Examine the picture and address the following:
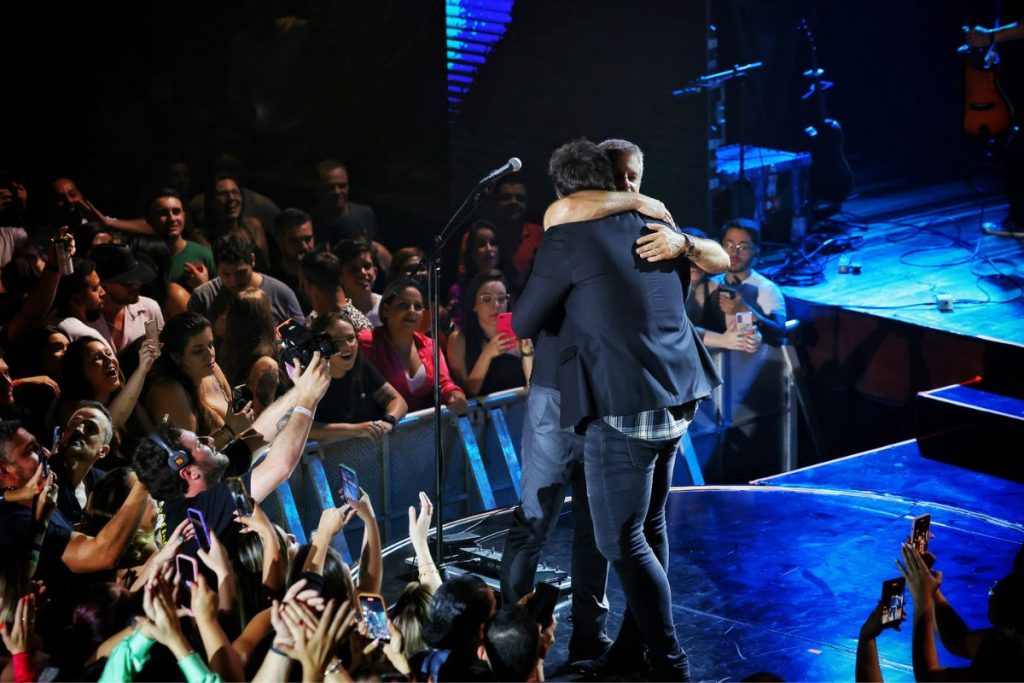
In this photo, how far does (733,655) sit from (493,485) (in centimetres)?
241

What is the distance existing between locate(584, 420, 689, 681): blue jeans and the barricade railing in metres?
1.85

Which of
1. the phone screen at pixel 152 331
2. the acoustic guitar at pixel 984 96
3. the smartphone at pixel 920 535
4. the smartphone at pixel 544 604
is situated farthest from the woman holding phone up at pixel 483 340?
the acoustic guitar at pixel 984 96

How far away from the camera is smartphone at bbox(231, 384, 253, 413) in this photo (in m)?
4.93

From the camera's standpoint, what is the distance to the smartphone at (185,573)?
3.04 metres

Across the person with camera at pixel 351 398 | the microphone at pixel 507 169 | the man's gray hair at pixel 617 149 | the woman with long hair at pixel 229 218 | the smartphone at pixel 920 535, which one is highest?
the man's gray hair at pixel 617 149

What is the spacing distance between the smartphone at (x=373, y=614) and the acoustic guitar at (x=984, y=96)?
6.75 metres

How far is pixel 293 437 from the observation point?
11.9 feet

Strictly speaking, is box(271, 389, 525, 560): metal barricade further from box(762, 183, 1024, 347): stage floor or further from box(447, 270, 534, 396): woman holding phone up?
box(762, 183, 1024, 347): stage floor

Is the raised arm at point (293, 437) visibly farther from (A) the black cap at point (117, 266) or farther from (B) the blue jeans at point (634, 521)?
(A) the black cap at point (117, 266)

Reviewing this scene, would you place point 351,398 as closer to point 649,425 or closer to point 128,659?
point 649,425

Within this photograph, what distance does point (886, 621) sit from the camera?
2873 mm

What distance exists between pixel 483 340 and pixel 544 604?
3051 millimetres

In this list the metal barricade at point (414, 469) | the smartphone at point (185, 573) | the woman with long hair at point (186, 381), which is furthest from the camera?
the metal barricade at point (414, 469)

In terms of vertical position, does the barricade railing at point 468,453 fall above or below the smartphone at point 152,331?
below
